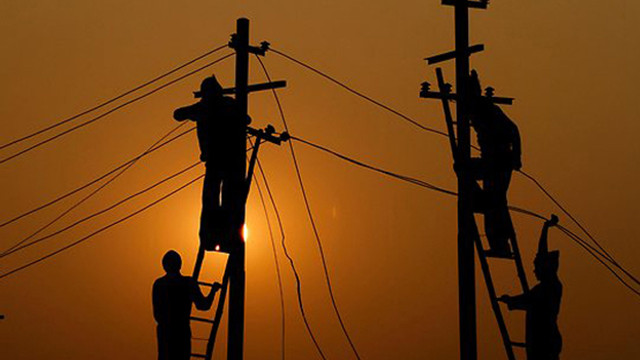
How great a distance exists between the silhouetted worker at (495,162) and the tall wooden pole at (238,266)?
4.46m

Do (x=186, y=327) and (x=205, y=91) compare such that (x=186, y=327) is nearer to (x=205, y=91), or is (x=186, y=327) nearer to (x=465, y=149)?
(x=205, y=91)

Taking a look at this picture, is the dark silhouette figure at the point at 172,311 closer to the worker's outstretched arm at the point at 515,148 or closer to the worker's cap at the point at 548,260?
the worker's cap at the point at 548,260

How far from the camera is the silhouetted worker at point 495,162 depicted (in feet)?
54.9

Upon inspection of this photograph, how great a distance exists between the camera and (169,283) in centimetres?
1341

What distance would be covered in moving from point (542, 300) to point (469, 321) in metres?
1.39

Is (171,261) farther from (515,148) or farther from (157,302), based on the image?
(515,148)

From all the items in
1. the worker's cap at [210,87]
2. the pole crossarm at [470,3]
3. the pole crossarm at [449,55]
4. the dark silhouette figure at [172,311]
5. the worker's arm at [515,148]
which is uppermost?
the pole crossarm at [470,3]

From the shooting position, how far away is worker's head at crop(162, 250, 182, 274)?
13211mm

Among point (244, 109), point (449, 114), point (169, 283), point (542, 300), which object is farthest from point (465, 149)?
point (169, 283)

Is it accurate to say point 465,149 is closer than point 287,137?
No

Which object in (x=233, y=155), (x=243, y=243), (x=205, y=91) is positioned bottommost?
(x=243, y=243)

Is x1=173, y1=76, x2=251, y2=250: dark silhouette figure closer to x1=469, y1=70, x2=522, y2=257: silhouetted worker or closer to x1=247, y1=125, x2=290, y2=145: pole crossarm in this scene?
x1=247, y1=125, x2=290, y2=145: pole crossarm

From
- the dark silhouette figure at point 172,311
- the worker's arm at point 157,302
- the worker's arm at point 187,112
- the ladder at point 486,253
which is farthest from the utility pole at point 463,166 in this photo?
the worker's arm at point 157,302

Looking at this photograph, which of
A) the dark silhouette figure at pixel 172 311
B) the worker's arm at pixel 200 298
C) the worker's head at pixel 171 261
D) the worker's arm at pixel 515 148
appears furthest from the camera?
the worker's arm at pixel 515 148
